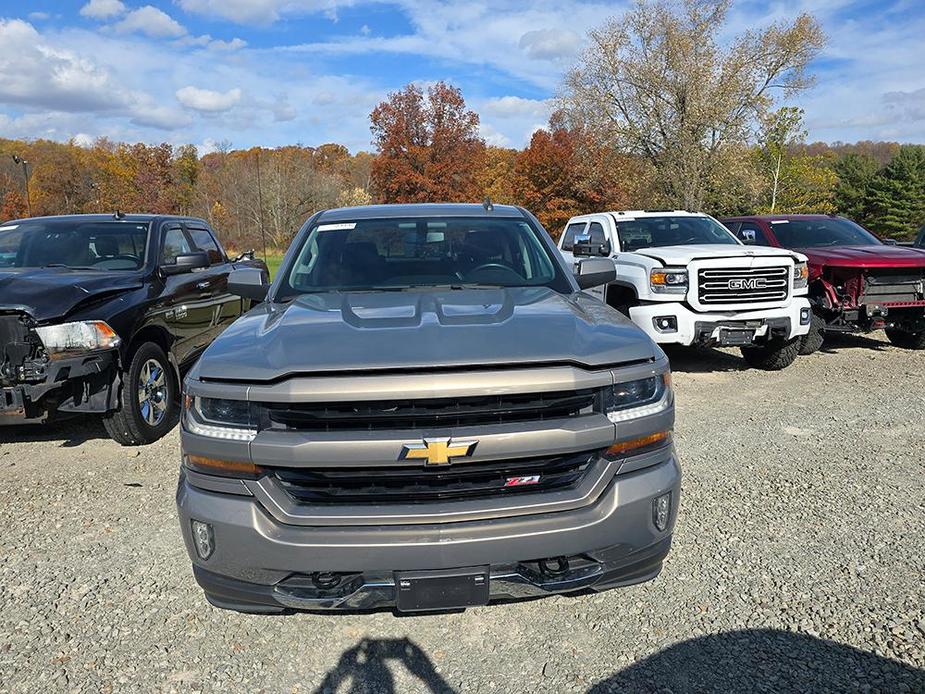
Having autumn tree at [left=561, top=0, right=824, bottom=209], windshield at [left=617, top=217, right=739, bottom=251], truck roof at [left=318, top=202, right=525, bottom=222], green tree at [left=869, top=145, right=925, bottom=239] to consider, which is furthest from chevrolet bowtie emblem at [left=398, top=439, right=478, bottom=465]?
green tree at [left=869, top=145, right=925, bottom=239]

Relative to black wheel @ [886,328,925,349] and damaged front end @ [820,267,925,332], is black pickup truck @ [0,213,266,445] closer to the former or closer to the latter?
damaged front end @ [820,267,925,332]

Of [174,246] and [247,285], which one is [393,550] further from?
[174,246]

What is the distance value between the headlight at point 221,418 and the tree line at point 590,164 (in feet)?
109

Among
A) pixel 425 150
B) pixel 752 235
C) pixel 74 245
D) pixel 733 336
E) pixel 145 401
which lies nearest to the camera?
pixel 145 401

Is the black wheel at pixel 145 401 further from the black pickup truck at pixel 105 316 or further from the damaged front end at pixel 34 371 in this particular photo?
the damaged front end at pixel 34 371

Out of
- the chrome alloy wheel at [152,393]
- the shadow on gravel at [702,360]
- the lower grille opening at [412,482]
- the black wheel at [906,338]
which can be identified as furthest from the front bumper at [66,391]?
the black wheel at [906,338]

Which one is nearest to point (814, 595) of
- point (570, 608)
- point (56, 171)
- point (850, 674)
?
point (850, 674)

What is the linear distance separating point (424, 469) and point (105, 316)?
370 centimetres

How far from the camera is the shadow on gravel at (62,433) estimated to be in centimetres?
554

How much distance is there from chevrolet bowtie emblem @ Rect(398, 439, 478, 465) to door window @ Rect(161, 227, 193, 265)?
4792mm

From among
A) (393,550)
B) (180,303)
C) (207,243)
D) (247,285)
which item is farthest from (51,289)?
(393,550)

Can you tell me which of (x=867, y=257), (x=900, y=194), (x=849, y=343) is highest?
(x=900, y=194)

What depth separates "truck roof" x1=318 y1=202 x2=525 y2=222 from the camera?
424 cm

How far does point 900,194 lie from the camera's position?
60.2m
